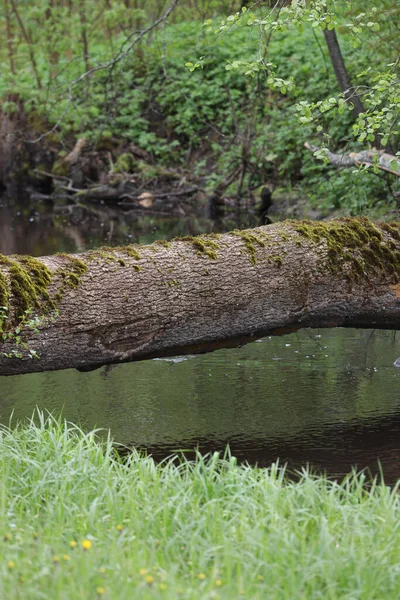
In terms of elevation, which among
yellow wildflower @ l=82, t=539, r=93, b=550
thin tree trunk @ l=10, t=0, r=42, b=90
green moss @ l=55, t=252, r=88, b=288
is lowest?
yellow wildflower @ l=82, t=539, r=93, b=550

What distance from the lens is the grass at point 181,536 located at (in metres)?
3.00

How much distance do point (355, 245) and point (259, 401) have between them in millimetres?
1603

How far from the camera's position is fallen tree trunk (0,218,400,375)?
536cm

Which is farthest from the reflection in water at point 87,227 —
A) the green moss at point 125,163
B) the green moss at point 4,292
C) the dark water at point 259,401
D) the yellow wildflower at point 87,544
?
the yellow wildflower at point 87,544

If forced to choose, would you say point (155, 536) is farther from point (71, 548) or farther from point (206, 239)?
point (206, 239)

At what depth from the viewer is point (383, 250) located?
645 centimetres

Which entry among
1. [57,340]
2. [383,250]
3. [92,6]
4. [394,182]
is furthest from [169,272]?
[92,6]

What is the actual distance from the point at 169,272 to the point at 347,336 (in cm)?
392

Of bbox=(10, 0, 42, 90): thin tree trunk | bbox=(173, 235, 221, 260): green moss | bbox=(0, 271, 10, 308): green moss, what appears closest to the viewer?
bbox=(0, 271, 10, 308): green moss

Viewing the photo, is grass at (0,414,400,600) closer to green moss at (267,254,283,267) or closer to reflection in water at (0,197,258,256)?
green moss at (267,254,283,267)

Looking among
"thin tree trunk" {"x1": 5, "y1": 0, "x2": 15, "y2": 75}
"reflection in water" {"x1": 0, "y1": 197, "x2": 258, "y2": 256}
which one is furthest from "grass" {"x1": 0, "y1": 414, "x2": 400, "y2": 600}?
"thin tree trunk" {"x1": 5, "y1": 0, "x2": 15, "y2": 75}

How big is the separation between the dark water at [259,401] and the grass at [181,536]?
125cm

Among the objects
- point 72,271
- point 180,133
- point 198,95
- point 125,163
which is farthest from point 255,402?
point 180,133

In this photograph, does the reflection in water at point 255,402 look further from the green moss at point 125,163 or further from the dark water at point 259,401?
the green moss at point 125,163
